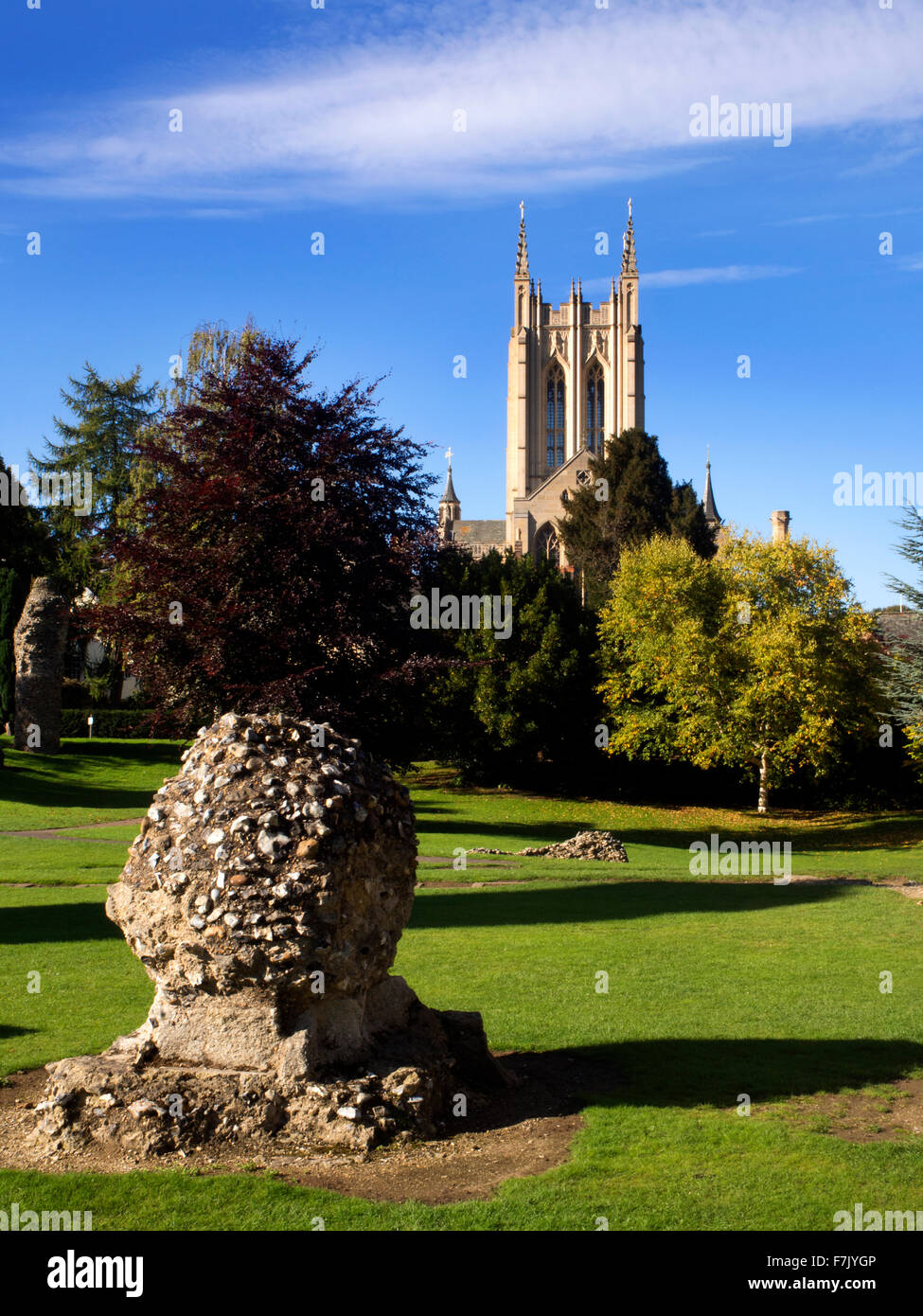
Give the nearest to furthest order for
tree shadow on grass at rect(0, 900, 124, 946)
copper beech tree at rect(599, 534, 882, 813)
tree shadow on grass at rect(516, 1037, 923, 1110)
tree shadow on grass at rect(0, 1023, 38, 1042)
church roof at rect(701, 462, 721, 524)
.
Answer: tree shadow on grass at rect(516, 1037, 923, 1110) < tree shadow on grass at rect(0, 1023, 38, 1042) < tree shadow on grass at rect(0, 900, 124, 946) < copper beech tree at rect(599, 534, 882, 813) < church roof at rect(701, 462, 721, 524)

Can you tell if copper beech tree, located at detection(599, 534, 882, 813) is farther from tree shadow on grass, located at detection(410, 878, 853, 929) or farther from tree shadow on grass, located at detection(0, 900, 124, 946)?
tree shadow on grass, located at detection(0, 900, 124, 946)

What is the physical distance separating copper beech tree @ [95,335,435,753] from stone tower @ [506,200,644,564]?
95867 millimetres

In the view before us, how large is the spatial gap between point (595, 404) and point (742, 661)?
8788cm

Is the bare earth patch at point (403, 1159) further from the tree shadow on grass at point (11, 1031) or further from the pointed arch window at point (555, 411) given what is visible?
the pointed arch window at point (555, 411)

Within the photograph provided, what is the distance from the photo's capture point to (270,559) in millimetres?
22047

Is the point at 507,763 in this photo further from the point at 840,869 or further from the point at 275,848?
the point at 275,848

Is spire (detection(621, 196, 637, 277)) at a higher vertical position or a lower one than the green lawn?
higher

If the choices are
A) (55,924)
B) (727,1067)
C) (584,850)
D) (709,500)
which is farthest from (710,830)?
(709,500)

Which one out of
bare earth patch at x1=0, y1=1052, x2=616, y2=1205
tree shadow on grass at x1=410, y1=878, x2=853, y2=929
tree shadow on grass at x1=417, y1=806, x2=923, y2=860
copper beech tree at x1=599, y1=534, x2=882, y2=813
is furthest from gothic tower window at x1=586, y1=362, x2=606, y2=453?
bare earth patch at x1=0, y1=1052, x2=616, y2=1205

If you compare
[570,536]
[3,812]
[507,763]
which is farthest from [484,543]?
[3,812]

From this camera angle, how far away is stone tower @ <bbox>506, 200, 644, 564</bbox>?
121 m
